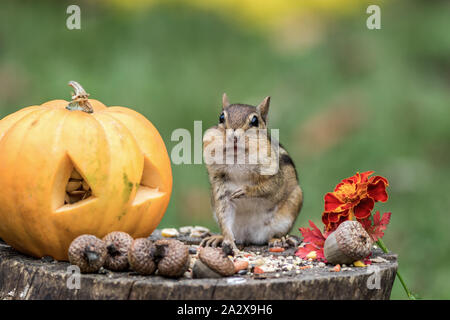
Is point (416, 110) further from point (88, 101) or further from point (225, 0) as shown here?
point (88, 101)

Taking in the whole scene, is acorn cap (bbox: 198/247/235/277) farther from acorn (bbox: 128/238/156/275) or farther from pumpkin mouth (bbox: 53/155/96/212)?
pumpkin mouth (bbox: 53/155/96/212)

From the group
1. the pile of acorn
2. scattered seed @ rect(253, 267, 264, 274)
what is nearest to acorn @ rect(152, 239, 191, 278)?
the pile of acorn

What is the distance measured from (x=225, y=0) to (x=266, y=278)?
249 inches

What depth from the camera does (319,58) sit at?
7422mm

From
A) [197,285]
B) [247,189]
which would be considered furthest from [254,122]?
[197,285]

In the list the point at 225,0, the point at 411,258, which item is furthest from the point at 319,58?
the point at 411,258

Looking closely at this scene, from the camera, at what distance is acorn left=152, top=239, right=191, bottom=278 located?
2.62 meters

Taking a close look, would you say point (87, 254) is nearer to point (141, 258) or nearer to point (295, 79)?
point (141, 258)

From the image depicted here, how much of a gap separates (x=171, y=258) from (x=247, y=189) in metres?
0.87

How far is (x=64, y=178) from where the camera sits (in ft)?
9.55

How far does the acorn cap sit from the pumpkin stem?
93 cm

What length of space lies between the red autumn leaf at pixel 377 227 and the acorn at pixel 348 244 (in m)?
0.19

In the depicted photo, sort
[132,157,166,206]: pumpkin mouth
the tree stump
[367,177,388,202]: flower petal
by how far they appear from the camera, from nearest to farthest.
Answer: the tree stump < [367,177,388,202]: flower petal < [132,157,166,206]: pumpkin mouth

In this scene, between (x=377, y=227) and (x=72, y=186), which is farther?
(x=377, y=227)
